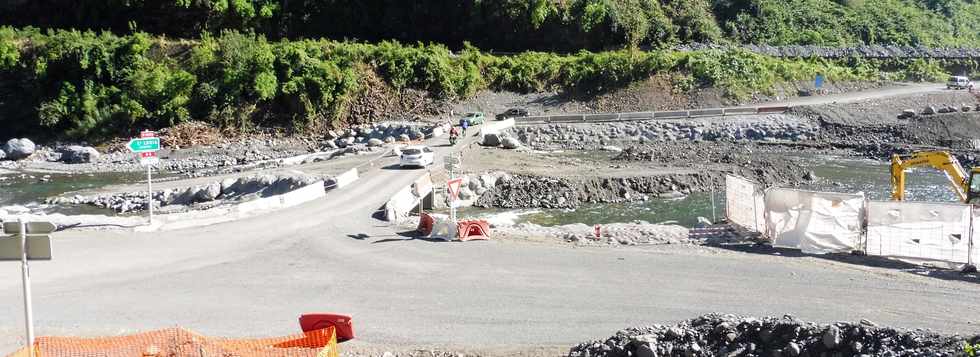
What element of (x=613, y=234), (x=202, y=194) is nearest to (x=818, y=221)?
(x=613, y=234)

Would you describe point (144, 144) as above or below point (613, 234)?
above

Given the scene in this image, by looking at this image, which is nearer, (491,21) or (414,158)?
(414,158)

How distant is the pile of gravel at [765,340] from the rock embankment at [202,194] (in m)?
22.5

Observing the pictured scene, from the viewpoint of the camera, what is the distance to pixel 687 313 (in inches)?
614

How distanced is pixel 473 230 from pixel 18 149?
36.4 meters

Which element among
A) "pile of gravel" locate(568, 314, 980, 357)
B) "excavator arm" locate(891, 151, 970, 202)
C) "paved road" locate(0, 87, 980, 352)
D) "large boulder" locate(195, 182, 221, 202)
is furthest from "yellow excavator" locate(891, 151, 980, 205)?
"large boulder" locate(195, 182, 221, 202)

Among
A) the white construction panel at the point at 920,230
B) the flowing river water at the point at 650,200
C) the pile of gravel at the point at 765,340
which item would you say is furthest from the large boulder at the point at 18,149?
the white construction panel at the point at 920,230

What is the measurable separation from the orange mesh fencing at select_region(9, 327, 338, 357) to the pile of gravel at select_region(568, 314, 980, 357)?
14.4 ft

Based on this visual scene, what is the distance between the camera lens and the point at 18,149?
4697 centimetres

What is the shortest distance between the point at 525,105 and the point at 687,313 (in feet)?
146

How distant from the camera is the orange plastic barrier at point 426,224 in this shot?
22844 millimetres

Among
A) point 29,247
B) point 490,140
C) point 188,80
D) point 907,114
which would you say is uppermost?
point 188,80

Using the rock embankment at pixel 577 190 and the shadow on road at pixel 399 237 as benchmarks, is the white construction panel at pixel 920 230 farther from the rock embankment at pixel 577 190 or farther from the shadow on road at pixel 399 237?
the rock embankment at pixel 577 190

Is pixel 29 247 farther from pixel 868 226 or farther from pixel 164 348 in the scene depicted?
pixel 868 226
